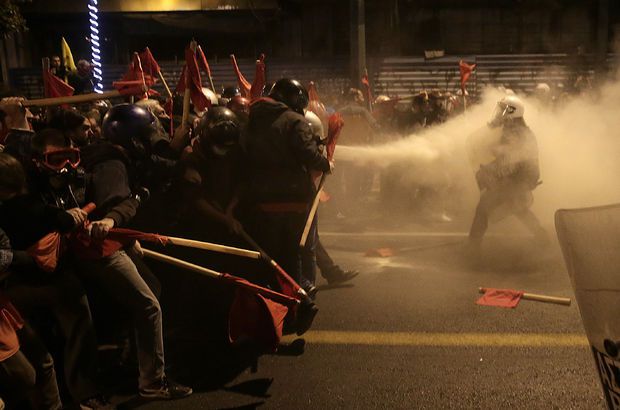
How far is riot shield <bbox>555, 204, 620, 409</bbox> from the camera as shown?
1.61 meters

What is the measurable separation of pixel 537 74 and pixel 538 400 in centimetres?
1642

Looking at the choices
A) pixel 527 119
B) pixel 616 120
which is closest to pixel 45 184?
pixel 527 119

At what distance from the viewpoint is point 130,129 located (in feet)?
13.1

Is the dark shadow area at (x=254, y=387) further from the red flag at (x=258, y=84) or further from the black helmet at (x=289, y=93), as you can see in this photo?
the red flag at (x=258, y=84)

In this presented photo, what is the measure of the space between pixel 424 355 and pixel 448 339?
331 millimetres

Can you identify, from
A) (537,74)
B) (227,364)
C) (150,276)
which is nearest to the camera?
(150,276)

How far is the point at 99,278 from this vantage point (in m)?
3.45

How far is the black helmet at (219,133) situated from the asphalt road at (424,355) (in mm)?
1508

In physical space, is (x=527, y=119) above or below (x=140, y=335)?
above

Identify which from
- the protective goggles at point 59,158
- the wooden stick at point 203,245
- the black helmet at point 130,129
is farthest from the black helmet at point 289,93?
the protective goggles at point 59,158

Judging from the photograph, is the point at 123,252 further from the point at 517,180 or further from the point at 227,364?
the point at 517,180

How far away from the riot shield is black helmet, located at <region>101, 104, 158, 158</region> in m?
3.00

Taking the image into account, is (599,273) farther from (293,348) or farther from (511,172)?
(511,172)

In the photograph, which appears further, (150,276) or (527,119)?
(527,119)
